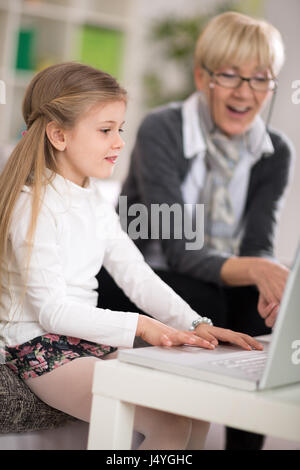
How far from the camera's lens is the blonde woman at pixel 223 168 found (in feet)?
5.50

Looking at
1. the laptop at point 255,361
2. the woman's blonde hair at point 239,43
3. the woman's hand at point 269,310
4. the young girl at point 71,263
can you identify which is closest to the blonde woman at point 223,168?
the woman's blonde hair at point 239,43

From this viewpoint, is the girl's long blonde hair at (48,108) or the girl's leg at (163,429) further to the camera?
the girl's long blonde hair at (48,108)

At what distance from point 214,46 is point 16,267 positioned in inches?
33.6

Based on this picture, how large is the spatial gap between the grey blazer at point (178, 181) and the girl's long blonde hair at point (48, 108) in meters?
0.47

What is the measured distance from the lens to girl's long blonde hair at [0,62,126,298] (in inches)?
48.9

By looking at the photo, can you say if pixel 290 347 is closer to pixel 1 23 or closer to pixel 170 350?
pixel 170 350

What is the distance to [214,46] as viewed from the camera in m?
1.75

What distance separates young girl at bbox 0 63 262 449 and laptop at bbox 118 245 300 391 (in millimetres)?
102

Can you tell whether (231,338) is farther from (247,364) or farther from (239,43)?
(239,43)

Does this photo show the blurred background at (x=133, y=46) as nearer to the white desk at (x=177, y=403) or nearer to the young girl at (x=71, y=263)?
the young girl at (x=71, y=263)

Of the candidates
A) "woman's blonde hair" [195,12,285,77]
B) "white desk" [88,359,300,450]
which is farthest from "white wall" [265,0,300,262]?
"white desk" [88,359,300,450]

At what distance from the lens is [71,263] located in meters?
1.27

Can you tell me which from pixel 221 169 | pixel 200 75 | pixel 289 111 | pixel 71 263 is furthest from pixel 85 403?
pixel 289 111

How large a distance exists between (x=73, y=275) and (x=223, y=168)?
718 millimetres
